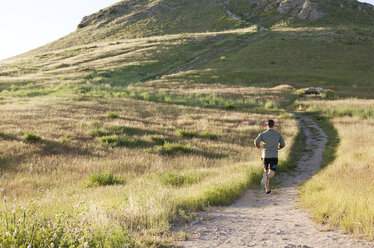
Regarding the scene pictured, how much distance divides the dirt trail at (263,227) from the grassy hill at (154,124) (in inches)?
16.4

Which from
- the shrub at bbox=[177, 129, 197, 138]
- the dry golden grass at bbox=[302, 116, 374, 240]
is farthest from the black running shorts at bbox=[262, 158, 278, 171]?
the shrub at bbox=[177, 129, 197, 138]

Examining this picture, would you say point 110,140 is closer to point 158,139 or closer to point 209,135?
point 158,139

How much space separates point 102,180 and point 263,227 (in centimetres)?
521

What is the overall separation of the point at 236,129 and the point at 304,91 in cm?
2181

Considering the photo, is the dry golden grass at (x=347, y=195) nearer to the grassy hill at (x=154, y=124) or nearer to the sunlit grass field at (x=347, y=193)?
the sunlit grass field at (x=347, y=193)

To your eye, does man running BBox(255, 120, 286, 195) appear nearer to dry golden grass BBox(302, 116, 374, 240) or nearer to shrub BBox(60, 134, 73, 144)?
dry golden grass BBox(302, 116, 374, 240)

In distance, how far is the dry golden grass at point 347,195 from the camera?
5422 mm

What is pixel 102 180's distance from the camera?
920cm

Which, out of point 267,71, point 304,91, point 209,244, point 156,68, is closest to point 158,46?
point 156,68

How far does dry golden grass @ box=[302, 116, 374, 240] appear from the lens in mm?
5422

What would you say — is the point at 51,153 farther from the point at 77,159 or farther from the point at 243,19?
the point at 243,19

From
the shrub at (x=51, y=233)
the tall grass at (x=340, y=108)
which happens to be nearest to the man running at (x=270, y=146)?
the shrub at (x=51, y=233)

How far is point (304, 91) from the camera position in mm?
37188

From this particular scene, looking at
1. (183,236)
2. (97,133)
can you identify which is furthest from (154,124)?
(183,236)
